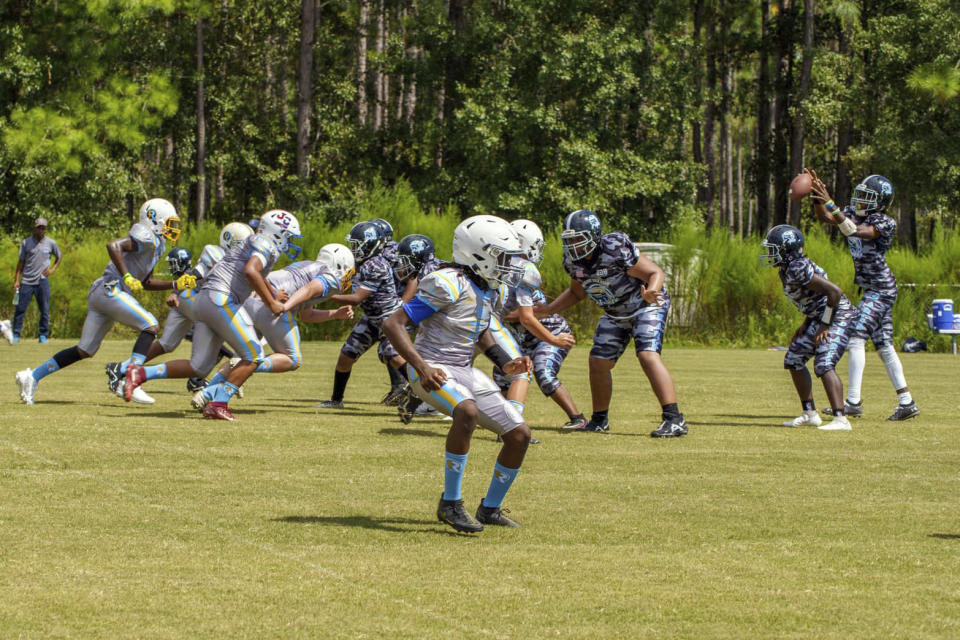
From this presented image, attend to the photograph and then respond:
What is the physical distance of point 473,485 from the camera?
8.62 m

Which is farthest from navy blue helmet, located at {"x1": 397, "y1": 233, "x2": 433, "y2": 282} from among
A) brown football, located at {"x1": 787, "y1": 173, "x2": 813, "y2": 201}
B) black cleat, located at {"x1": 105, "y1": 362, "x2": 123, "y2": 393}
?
brown football, located at {"x1": 787, "y1": 173, "x2": 813, "y2": 201}

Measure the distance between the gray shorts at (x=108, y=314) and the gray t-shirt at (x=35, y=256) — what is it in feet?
42.1

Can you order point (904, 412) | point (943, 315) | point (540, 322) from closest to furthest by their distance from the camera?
point (540, 322) → point (904, 412) → point (943, 315)

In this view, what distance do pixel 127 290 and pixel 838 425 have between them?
719 cm

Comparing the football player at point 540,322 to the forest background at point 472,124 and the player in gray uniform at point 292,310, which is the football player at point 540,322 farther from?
the forest background at point 472,124

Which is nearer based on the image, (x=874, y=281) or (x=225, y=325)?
(x=225, y=325)

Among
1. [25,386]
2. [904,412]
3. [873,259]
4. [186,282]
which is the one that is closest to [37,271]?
[25,386]

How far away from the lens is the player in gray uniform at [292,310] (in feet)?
41.1

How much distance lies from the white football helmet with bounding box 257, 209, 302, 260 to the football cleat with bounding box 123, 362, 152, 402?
2.09m

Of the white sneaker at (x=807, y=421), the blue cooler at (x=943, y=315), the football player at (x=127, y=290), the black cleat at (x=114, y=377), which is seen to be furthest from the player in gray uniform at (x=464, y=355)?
the blue cooler at (x=943, y=315)

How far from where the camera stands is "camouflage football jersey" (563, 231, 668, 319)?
37.6 feet

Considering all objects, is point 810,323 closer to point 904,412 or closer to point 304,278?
point 904,412

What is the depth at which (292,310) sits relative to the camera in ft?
41.8

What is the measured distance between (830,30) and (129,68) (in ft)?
90.5
